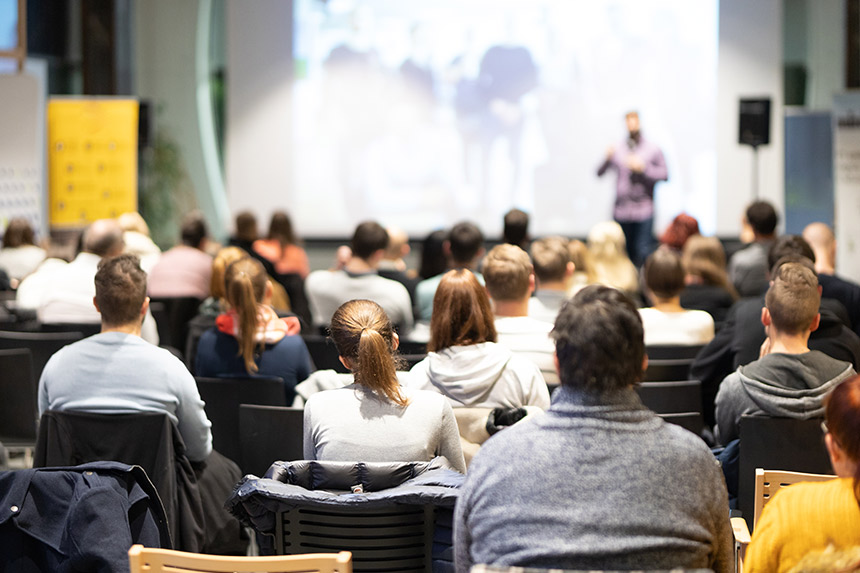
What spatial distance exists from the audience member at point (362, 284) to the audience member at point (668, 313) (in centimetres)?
129

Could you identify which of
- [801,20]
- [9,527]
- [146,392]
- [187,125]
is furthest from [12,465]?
[801,20]

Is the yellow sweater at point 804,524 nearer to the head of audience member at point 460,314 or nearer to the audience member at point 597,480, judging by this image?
the audience member at point 597,480

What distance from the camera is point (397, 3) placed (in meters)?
9.92

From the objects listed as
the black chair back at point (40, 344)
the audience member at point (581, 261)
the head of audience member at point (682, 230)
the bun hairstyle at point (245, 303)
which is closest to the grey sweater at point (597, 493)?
the bun hairstyle at point (245, 303)

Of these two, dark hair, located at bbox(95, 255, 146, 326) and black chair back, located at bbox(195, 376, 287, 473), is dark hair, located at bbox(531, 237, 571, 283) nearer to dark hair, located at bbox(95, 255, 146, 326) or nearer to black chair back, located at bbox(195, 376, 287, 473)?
black chair back, located at bbox(195, 376, 287, 473)

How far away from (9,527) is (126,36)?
9.15 m

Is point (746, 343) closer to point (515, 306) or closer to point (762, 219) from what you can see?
point (515, 306)

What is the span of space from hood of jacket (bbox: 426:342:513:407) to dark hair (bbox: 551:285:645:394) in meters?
1.22

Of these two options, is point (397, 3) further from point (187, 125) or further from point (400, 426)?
point (400, 426)

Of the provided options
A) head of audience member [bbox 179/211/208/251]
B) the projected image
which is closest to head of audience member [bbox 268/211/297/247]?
head of audience member [bbox 179/211/208/251]

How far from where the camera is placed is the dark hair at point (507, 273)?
3727 mm

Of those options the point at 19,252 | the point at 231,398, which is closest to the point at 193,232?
the point at 19,252

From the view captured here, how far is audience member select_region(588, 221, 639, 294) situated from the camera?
609 cm

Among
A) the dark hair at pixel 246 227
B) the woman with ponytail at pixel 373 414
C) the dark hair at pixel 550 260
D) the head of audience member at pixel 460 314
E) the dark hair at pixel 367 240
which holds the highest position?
the dark hair at pixel 246 227
